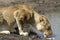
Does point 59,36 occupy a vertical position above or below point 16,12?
below

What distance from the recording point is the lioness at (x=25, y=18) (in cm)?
994

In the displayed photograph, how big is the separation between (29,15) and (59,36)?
102cm

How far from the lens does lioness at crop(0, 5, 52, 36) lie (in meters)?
9.94

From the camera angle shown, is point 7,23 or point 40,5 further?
point 40,5

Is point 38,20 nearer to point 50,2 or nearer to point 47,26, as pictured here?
point 47,26

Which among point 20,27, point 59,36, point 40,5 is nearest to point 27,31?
point 20,27

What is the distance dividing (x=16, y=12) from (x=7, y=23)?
465 mm

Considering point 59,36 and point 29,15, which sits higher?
point 29,15

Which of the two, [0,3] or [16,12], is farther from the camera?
[0,3]

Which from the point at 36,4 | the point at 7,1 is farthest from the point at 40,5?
the point at 7,1

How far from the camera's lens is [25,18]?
996 centimetres

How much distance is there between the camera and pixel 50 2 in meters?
17.0

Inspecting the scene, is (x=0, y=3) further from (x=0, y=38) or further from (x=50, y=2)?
(x=0, y=38)

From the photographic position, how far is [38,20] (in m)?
10.1
